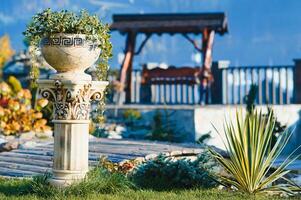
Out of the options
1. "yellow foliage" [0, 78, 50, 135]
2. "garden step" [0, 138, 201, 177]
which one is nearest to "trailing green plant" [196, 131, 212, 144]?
"garden step" [0, 138, 201, 177]

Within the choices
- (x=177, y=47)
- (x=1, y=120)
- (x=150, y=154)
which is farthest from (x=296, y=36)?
(x=150, y=154)

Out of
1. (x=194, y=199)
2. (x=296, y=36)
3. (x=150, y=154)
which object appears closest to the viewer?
(x=194, y=199)

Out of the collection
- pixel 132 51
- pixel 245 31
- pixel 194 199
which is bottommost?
pixel 194 199

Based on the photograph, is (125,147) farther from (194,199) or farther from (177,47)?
(177,47)

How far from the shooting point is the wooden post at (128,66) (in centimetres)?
1564

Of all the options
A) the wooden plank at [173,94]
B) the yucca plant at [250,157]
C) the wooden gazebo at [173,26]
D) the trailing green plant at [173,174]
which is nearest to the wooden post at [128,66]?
the wooden gazebo at [173,26]

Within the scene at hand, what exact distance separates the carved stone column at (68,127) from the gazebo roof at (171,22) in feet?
28.8

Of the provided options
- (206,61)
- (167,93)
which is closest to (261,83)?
(206,61)

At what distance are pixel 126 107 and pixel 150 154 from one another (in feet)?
20.2

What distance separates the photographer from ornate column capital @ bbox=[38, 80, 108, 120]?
587 cm

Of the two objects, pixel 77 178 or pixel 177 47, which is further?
pixel 177 47

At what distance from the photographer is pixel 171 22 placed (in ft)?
48.8

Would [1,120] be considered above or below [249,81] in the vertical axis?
below

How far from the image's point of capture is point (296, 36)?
2053 cm
